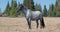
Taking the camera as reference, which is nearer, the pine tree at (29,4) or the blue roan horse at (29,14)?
the blue roan horse at (29,14)

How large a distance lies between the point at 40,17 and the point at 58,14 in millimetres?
47334

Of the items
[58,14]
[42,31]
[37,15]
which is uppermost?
[37,15]

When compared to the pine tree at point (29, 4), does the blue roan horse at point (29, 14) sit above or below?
above

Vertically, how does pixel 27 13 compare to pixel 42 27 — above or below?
above

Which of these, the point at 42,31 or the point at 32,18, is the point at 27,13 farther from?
the point at 42,31

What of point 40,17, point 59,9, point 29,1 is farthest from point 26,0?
point 40,17

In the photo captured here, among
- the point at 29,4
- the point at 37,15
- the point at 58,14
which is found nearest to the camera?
the point at 37,15

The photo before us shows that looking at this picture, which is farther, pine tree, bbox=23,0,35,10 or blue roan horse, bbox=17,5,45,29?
pine tree, bbox=23,0,35,10

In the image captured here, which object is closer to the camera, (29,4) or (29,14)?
(29,14)

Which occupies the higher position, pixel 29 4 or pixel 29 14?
pixel 29 14

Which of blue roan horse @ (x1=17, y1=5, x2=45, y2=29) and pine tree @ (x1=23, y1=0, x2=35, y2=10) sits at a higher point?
blue roan horse @ (x1=17, y1=5, x2=45, y2=29)

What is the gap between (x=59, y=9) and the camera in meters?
62.1

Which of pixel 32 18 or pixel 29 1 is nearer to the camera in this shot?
pixel 32 18

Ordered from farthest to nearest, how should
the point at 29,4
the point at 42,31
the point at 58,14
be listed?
the point at 29,4 → the point at 58,14 → the point at 42,31
